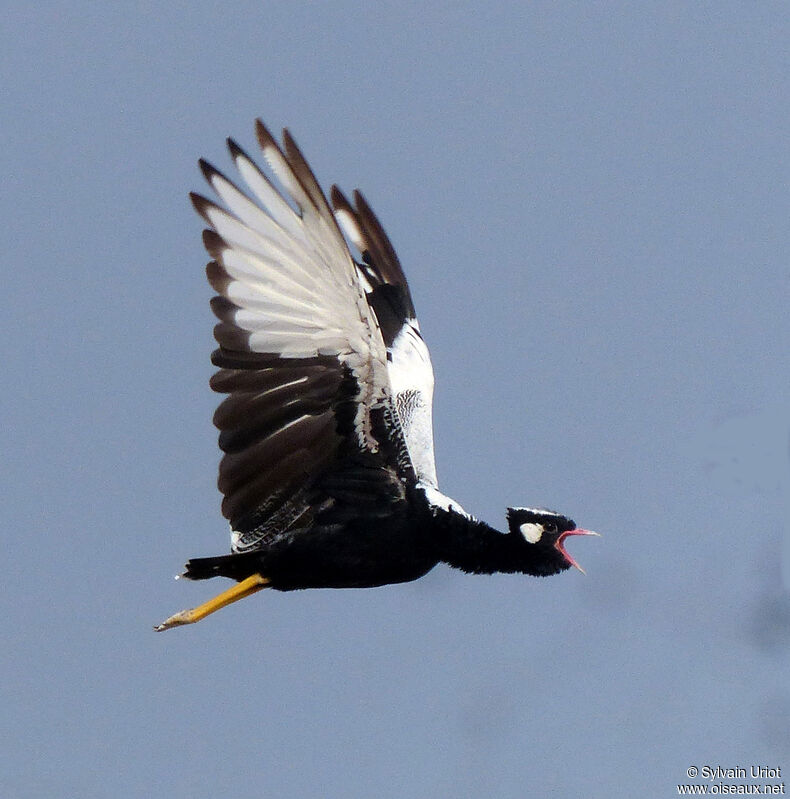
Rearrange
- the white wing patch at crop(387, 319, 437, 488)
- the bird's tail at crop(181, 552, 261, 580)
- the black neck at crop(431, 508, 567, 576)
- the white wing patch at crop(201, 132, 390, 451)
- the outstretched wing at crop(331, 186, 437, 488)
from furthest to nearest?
the outstretched wing at crop(331, 186, 437, 488)
the white wing patch at crop(387, 319, 437, 488)
the bird's tail at crop(181, 552, 261, 580)
the black neck at crop(431, 508, 567, 576)
the white wing patch at crop(201, 132, 390, 451)

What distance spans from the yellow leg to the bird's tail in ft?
0.26

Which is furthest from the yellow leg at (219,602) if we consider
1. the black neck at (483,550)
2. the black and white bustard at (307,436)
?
the black neck at (483,550)

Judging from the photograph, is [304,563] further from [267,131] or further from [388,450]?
[267,131]

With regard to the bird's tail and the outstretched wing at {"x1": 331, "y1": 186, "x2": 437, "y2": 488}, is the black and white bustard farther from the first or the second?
the outstretched wing at {"x1": 331, "y1": 186, "x2": 437, "y2": 488}

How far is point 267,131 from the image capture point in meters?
14.6

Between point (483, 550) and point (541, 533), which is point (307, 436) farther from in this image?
point (541, 533)

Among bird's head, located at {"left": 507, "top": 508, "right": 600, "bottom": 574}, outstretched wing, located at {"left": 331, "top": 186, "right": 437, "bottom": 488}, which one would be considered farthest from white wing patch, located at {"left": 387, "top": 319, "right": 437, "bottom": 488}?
bird's head, located at {"left": 507, "top": 508, "right": 600, "bottom": 574}

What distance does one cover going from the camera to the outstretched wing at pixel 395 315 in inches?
643

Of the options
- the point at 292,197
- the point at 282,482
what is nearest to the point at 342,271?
the point at 292,197

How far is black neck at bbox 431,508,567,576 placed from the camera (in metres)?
15.0

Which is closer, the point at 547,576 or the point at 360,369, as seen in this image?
the point at 360,369

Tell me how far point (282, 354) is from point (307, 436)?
669mm

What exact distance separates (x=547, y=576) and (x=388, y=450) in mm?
1789

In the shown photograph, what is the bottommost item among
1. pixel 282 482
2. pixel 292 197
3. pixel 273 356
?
pixel 282 482
